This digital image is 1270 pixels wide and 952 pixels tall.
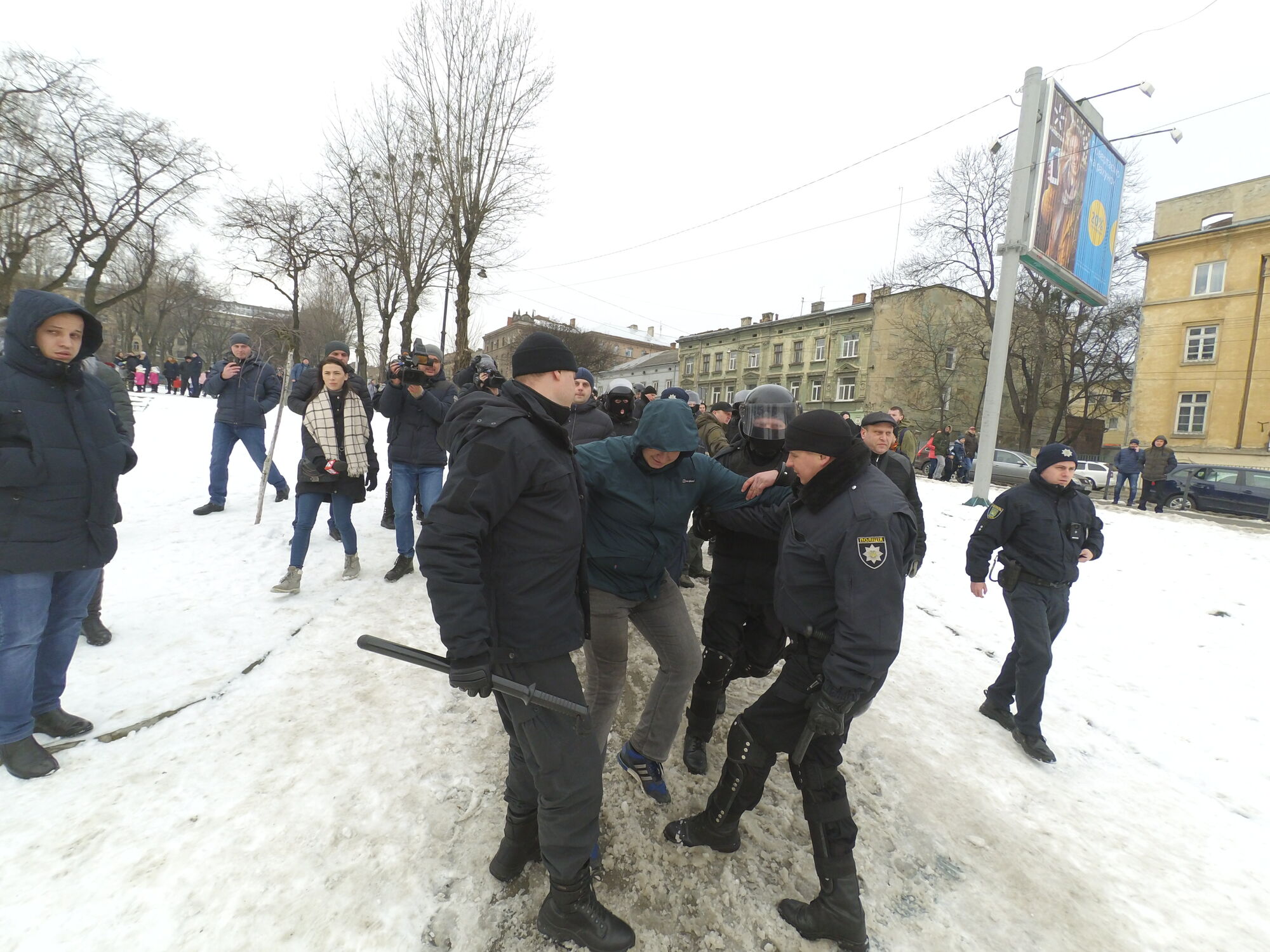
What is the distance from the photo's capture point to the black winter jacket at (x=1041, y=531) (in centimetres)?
371

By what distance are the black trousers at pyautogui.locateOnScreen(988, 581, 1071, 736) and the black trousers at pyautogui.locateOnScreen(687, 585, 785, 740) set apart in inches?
73.6

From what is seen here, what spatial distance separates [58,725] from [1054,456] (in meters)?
6.00

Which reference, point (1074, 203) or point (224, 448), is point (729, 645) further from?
point (1074, 203)

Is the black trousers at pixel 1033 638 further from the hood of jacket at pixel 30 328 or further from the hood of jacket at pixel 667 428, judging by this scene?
the hood of jacket at pixel 30 328

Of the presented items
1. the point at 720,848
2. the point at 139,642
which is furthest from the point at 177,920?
the point at 139,642

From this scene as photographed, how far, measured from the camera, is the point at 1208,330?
26828 mm

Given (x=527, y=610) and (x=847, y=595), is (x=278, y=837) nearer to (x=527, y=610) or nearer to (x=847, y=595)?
(x=527, y=610)

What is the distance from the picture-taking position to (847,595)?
6.76 ft

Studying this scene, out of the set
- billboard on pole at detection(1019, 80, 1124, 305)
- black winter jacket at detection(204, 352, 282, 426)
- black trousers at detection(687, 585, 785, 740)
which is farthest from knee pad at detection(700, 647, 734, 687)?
billboard on pole at detection(1019, 80, 1124, 305)

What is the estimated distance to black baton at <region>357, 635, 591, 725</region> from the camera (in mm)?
1867

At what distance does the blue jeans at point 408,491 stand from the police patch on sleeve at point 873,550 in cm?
426

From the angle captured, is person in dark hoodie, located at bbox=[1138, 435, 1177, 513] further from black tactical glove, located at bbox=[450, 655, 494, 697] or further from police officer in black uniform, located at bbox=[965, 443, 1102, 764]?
black tactical glove, located at bbox=[450, 655, 494, 697]

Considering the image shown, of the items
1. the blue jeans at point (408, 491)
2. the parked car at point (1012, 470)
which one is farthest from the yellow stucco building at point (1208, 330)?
the blue jeans at point (408, 491)

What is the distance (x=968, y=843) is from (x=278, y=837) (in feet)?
10.4
